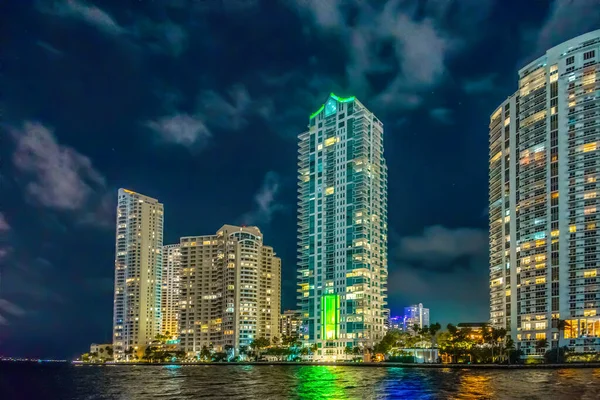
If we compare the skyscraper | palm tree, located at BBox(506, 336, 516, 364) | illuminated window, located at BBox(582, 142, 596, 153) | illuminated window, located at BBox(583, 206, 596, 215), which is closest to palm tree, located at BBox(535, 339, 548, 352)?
the skyscraper

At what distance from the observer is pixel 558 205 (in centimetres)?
17762

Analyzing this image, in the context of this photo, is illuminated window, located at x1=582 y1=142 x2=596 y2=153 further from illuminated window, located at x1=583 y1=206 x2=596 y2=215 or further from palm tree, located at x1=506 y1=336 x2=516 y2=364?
palm tree, located at x1=506 y1=336 x2=516 y2=364

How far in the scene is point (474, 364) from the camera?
578ft

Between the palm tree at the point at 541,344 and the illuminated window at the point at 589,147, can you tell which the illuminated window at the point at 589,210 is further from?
the palm tree at the point at 541,344

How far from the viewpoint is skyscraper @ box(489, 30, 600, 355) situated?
6654 inches

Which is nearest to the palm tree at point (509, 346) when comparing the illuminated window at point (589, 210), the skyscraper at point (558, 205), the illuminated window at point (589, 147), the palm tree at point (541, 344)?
the skyscraper at point (558, 205)

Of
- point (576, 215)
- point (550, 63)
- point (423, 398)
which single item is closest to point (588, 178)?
point (576, 215)

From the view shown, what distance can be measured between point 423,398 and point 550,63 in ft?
467

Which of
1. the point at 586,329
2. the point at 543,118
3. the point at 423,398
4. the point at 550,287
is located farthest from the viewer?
the point at 543,118

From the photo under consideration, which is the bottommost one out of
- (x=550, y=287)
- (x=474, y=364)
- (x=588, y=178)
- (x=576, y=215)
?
(x=474, y=364)

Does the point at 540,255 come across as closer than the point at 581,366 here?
No

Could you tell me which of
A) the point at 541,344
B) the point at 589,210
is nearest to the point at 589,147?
the point at 589,210

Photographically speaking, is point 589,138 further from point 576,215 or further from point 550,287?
point 550,287

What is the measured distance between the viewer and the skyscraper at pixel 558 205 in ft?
554
